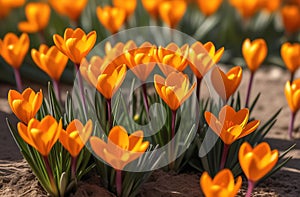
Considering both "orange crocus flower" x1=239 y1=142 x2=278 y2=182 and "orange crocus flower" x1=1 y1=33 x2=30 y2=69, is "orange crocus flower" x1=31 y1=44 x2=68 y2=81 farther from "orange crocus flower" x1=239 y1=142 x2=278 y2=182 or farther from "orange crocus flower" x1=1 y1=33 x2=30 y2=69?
"orange crocus flower" x1=239 y1=142 x2=278 y2=182

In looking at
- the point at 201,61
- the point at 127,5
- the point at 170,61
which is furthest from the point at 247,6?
the point at 170,61

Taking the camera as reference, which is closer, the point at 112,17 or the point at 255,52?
the point at 255,52

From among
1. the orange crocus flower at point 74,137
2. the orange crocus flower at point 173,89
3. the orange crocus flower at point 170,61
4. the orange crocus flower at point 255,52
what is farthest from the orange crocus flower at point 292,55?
the orange crocus flower at point 74,137

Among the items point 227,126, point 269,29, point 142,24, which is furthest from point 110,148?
point 269,29

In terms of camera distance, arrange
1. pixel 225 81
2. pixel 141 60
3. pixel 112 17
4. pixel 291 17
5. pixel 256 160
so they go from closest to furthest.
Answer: pixel 256 160 → pixel 141 60 → pixel 225 81 → pixel 112 17 → pixel 291 17

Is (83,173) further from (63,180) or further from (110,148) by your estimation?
(110,148)

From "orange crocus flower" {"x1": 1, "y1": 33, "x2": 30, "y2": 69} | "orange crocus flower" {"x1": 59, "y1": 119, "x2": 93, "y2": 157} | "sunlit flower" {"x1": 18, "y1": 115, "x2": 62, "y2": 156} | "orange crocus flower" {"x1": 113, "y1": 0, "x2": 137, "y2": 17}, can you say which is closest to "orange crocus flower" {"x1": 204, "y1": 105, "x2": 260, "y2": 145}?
"orange crocus flower" {"x1": 59, "y1": 119, "x2": 93, "y2": 157}

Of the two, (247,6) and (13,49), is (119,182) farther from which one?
(247,6)
